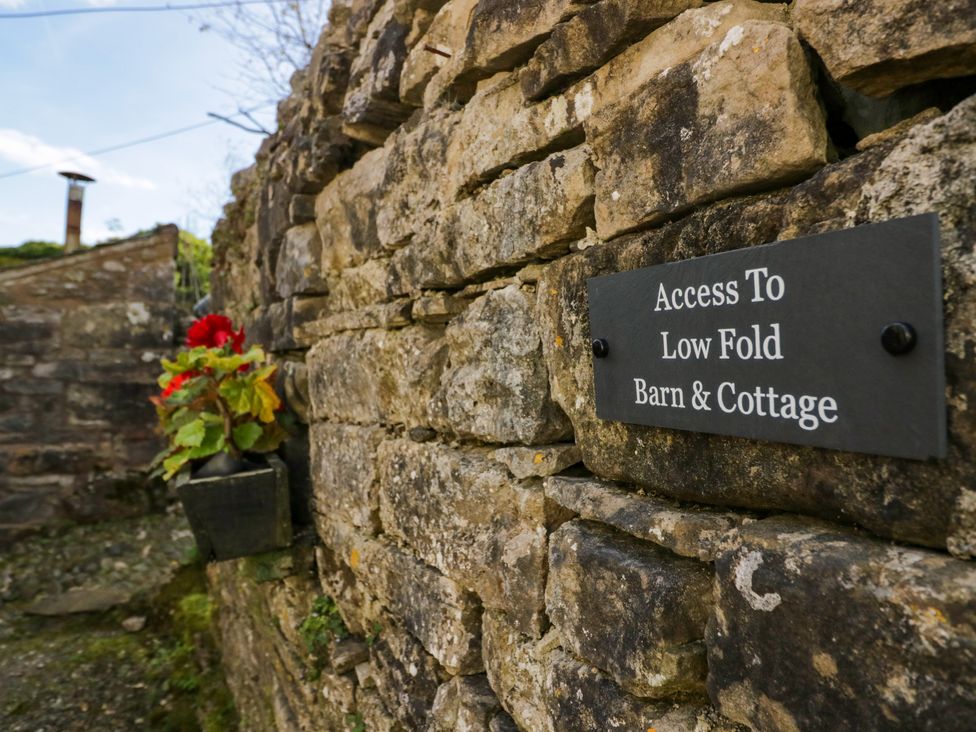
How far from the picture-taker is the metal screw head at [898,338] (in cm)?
62

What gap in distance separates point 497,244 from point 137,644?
3936 millimetres

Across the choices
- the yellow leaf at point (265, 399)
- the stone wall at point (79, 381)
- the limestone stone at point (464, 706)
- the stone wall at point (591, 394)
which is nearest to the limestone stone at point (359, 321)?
the stone wall at point (591, 394)

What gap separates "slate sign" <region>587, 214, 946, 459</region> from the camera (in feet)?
2.04

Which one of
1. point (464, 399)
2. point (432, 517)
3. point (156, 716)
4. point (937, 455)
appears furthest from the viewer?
point (156, 716)

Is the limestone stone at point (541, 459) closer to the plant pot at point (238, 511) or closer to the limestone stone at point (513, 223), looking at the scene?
the limestone stone at point (513, 223)

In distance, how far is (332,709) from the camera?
7.32 ft

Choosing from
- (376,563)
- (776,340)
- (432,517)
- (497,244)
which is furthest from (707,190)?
(376,563)

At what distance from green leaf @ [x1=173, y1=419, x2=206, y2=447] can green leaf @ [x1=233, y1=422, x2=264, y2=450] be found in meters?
0.16

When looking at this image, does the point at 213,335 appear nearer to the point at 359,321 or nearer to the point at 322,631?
the point at 359,321

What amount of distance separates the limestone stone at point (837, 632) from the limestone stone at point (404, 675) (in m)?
0.99

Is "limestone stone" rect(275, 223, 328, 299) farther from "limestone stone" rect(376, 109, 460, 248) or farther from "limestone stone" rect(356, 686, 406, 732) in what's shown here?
"limestone stone" rect(356, 686, 406, 732)

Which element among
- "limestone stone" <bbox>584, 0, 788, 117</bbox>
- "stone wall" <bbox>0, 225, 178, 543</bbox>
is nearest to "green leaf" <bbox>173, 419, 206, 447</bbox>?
"limestone stone" <bbox>584, 0, 788, 117</bbox>

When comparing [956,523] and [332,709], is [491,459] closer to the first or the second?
[956,523]

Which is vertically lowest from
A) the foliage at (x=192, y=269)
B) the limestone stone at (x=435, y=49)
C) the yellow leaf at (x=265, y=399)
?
the yellow leaf at (x=265, y=399)
